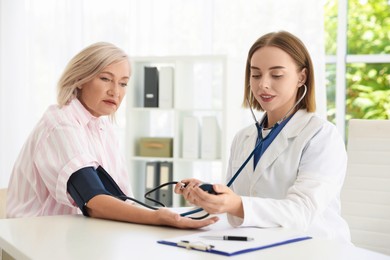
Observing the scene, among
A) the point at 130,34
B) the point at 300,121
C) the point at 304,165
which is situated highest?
the point at 130,34

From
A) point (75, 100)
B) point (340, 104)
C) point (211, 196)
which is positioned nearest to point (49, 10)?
point (340, 104)

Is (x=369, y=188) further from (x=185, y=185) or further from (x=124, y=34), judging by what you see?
(x=124, y=34)

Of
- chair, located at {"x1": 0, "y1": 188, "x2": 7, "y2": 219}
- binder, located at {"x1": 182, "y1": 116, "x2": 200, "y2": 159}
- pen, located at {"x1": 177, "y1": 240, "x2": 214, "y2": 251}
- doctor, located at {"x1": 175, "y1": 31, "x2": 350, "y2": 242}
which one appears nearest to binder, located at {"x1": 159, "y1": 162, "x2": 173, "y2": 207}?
binder, located at {"x1": 182, "y1": 116, "x2": 200, "y2": 159}

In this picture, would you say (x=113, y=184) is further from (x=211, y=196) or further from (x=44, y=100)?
(x=44, y=100)

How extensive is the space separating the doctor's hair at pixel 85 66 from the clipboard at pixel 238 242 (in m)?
0.79

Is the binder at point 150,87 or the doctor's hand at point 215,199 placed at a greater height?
the binder at point 150,87

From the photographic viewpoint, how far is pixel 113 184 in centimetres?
204

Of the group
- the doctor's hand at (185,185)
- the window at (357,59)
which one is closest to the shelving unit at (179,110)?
the window at (357,59)

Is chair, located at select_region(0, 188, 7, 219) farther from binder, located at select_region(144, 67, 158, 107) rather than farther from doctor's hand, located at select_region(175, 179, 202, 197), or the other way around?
binder, located at select_region(144, 67, 158, 107)

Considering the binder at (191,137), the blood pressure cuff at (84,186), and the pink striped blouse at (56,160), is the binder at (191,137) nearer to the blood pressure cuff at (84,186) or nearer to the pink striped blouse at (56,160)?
the pink striped blouse at (56,160)

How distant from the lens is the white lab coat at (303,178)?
1758 mm

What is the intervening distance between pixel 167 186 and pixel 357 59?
5.35 ft

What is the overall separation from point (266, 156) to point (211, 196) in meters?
0.43

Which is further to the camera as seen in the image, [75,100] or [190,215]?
[75,100]
